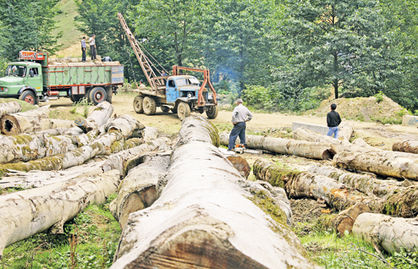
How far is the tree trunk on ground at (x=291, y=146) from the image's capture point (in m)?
10.6

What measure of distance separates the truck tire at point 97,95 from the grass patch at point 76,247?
16233 mm

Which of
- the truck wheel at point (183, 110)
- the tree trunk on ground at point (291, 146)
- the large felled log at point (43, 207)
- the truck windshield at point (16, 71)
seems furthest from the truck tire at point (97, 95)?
the large felled log at point (43, 207)

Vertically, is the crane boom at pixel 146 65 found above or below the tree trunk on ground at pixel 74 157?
above

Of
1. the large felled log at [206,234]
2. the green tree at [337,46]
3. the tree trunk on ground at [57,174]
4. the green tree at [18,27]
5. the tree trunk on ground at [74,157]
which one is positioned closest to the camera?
the large felled log at [206,234]

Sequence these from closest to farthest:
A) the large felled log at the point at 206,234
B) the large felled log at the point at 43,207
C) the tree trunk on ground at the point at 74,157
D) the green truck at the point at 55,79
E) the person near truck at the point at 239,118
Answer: the large felled log at the point at 206,234, the large felled log at the point at 43,207, the tree trunk on ground at the point at 74,157, the person near truck at the point at 239,118, the green truck at the point at 55,79

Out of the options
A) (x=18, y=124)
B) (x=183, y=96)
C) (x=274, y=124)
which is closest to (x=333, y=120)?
(x=274, y=124)

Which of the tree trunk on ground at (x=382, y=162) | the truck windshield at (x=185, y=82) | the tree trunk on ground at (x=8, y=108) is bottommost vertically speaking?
the tree trunk on ground at (x=382, y=162)

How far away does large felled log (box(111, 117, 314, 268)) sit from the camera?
2252 mm

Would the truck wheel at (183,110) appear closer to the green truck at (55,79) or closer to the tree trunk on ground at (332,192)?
the green truck at (55,79)

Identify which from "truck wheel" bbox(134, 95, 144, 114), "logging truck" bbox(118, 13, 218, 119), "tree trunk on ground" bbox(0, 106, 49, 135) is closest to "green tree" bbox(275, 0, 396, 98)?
"logging truck" bbox(118, 13, 218, 119)

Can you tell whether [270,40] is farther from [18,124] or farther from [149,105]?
[18,124]

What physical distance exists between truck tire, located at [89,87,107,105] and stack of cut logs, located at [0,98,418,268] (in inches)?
355

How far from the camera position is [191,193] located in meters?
3.38

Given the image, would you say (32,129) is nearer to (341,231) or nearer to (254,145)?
(254,145)
